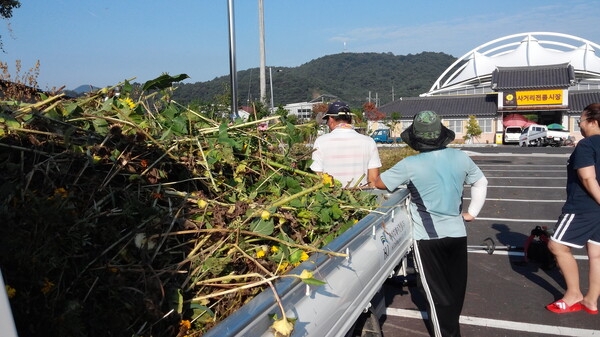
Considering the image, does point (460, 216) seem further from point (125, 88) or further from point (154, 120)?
point (125, 88)

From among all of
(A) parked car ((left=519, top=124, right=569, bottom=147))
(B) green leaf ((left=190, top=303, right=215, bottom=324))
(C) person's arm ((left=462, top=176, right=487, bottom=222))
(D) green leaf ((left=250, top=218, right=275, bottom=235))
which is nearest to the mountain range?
(A) parked car ((left=519, top=124, right=569, bottom=147))

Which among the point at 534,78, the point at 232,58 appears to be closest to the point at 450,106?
the point at 534,78

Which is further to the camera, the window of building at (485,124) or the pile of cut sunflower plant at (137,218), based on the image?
the window of building at (485,124)

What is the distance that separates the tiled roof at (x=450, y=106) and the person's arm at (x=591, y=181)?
45676mm

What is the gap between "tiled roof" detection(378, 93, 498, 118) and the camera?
48375mm

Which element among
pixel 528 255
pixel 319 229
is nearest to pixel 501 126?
pixel 528 255

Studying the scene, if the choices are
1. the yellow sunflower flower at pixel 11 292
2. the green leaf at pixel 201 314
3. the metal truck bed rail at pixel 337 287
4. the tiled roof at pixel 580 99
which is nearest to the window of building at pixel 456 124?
the tiled roof at pixel 580 99

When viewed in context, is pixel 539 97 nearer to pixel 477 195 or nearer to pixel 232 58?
pixel 232 58

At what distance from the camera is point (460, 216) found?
11.4ft

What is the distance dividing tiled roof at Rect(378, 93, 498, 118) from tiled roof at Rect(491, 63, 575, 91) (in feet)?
7.86

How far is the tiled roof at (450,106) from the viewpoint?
4838 cm

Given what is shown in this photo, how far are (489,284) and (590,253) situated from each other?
3.98 ft

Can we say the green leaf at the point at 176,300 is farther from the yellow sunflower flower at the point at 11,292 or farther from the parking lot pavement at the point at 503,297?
the parking lot pavement at the point at 503,297

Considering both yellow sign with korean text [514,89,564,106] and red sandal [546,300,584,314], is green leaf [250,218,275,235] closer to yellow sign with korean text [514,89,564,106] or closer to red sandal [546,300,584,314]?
red sandal [546,300,584,314]
